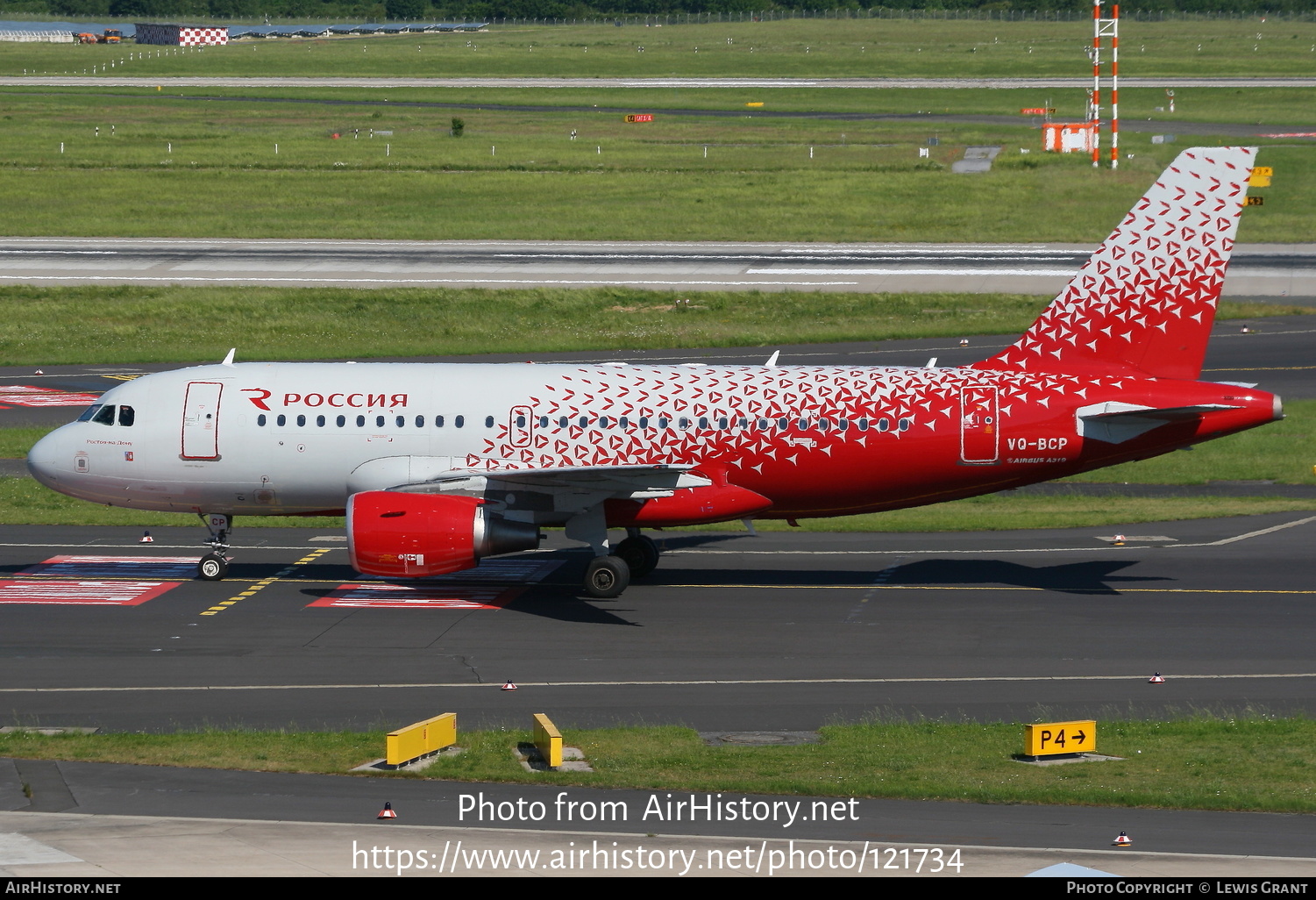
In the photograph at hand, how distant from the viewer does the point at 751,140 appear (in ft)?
428

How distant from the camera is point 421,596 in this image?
120 feet

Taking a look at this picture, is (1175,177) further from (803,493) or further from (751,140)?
(751,140)

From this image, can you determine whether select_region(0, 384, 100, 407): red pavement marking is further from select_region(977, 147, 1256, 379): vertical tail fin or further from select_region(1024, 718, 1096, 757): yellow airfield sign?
select_region(1024, 718, 1096, 757): yellow airfield sign

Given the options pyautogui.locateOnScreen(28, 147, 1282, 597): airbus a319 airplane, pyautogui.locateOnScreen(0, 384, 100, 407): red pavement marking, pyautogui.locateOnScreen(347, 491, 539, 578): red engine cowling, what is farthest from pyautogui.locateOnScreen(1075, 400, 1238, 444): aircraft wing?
pyautogui.locateOnScreen(0, 384, 100, 407): red pavement marking

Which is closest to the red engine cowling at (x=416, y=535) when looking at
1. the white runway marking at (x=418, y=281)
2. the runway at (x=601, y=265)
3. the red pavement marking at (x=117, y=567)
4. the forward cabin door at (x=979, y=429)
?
the red pavement marking at (x=117, y=567)

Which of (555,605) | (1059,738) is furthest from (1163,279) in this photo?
(555,605)

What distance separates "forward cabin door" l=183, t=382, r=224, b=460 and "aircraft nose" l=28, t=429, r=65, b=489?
334 centimetres

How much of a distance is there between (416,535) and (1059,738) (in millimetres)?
15151

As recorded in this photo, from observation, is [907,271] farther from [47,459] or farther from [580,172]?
[47,459]

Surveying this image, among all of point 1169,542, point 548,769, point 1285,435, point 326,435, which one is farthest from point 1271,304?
point 548,769

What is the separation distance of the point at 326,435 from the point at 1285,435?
34.5 metres

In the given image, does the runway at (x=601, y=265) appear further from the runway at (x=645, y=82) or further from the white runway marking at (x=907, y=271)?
the runway at (x=645, y=82)

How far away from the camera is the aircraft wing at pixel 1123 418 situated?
3422 centimetres

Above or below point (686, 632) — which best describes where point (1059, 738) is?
above
